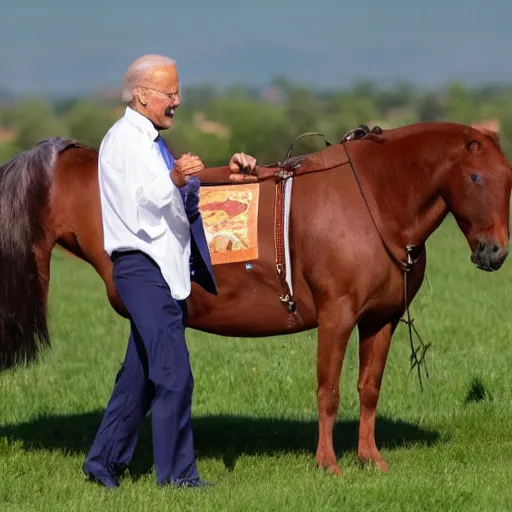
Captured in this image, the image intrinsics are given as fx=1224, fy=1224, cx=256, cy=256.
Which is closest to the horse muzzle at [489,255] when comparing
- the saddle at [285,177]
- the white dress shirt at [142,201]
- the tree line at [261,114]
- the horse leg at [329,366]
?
the horse leg at [329,366]

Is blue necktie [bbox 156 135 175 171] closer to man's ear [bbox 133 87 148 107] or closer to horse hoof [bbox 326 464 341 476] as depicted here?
man's ear [bbox 133 87 148 107]

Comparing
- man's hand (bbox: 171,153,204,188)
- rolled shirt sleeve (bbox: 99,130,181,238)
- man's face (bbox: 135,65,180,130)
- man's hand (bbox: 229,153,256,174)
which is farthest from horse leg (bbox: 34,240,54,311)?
man's hand (bbox: 171,153,204,188)

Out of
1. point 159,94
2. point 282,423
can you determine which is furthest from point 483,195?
point 282,423

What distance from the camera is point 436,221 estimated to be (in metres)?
6.76

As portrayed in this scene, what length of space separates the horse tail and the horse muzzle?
2.50 metres

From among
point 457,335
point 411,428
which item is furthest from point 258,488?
point 457,335

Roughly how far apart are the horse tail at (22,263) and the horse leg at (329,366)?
5.46ft

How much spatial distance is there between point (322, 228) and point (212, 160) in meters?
7.01

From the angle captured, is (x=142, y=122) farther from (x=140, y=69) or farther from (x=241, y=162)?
(x=241, y=162)

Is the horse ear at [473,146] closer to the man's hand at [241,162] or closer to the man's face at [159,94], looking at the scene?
the man's hand at [241,162]

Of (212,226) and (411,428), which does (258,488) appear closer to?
(212,226)

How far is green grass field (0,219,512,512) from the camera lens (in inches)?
241

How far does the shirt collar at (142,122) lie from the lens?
5.99m

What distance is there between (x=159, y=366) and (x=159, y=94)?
1352 millimetres
